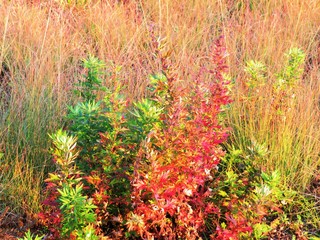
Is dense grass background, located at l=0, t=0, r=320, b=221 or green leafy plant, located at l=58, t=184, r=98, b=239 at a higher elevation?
green leafy plant, located at l=58, t=184, r=98, b=239

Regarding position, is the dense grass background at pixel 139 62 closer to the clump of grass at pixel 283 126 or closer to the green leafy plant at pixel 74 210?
the clump of grass at pixel 283 126

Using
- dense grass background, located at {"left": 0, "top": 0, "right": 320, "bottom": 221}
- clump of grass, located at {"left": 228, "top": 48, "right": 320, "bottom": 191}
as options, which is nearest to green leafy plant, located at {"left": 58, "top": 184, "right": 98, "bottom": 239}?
dense grass background, located at {"left": 0, "top": 0, "right": 320, "bottom": 221}

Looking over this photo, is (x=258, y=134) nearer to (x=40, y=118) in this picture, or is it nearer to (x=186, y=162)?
(x=186, y=162)

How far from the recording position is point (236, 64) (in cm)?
402

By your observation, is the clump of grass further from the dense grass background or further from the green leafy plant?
the green leafy plant

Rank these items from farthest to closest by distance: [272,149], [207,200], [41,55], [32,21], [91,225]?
1. [32,21]
2. [41,55]
3. [272,149]
4. [207,200]
5. [91,225]

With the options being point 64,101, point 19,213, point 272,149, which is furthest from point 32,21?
point 272,149

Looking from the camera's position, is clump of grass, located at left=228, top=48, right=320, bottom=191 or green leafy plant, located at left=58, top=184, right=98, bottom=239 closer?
green leafy plant, located at left=58, top=184, right=98, bottom=239

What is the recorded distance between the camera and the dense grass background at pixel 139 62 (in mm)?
3004

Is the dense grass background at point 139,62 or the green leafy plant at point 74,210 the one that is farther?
the dense grass background at point 139,62

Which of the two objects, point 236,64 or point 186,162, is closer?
point 186,162

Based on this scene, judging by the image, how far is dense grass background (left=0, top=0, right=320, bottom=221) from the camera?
3004 millimetres

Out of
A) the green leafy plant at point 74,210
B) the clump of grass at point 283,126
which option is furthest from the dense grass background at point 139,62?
the green leafy plant at point 74,210

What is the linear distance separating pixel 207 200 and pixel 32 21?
9.22 feet
